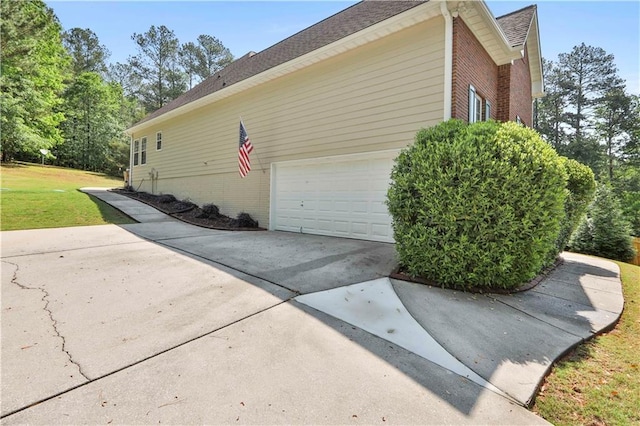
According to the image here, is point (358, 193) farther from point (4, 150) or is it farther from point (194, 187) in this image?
point (4, 150)

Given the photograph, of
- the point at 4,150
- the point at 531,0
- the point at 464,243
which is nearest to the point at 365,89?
the point at 464,243

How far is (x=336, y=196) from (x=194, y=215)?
6114 mm

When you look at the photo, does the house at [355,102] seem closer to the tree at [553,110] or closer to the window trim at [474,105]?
the window trim at [474,105]

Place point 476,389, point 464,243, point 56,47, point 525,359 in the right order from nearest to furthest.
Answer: point 476,389 → point 525,359 → point 464,243 → point 56,47

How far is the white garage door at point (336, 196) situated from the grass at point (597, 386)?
4.55 m

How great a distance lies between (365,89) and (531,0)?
7725 mm

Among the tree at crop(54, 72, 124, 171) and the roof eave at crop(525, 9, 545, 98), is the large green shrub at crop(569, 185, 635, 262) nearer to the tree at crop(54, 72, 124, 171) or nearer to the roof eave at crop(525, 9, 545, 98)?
the roof eave at crop(525, 9, 545, 98)

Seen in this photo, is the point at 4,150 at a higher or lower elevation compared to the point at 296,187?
higher

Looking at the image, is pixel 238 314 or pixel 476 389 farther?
pixel 238 314

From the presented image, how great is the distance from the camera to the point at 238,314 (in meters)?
3.16

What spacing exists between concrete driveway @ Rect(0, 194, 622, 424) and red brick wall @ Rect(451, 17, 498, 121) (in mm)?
4295

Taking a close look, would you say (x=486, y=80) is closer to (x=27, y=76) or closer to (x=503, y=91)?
(x=503, y=91)

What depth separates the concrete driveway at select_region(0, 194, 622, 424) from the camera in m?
1.90

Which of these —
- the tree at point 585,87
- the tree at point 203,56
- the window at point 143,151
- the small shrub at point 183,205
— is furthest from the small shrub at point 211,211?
the tree at point 585,87
